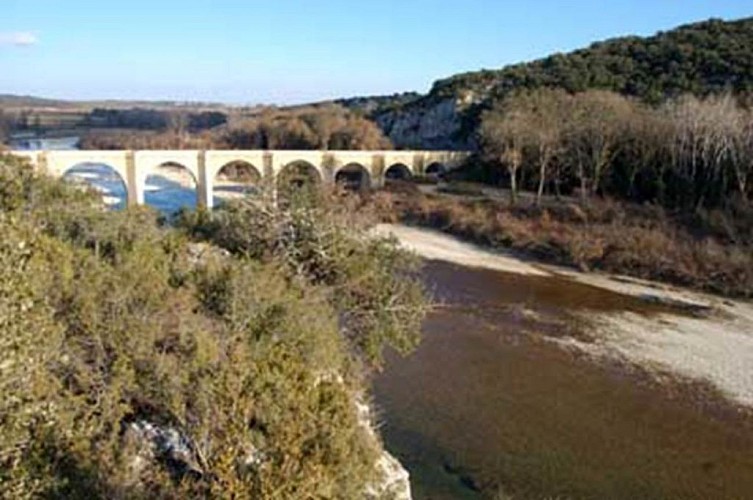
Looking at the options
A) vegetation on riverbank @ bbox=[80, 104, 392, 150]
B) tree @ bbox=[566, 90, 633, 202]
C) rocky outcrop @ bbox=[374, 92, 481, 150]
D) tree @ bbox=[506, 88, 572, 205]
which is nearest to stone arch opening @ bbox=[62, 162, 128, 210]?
vegetation on riverbank @ bbox=[80, 104, 392, 150]

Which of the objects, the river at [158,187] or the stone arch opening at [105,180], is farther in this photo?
the river at [158,187]

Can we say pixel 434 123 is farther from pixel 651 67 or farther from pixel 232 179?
pixel 232 179

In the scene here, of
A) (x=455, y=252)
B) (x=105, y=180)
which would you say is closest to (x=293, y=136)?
(x=105, y=180)

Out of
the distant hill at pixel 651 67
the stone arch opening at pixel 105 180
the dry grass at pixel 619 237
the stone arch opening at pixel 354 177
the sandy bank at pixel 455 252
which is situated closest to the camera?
the dry grass at pixel 619 237

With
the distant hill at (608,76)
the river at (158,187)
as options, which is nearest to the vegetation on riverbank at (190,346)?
the river at (158,187)

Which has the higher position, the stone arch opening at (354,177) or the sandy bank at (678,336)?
the stone arch opening at (354,177)

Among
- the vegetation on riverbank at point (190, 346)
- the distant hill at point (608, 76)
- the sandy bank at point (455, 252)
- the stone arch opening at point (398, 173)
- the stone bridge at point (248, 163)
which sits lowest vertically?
the sandy bank at point (455, 252)

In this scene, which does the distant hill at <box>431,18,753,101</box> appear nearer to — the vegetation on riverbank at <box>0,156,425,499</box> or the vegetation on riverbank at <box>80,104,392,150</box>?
the vegetation on riverbank at <box>80,104,392,150</box>

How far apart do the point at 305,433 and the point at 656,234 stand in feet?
105

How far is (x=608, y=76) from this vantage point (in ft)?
220

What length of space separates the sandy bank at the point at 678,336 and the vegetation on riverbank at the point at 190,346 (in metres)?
6.40

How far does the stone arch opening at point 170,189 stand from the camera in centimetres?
5366

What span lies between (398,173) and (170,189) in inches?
780

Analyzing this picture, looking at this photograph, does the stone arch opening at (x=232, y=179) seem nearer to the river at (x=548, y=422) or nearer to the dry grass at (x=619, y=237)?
the dry grass at (x=619, y=237)
